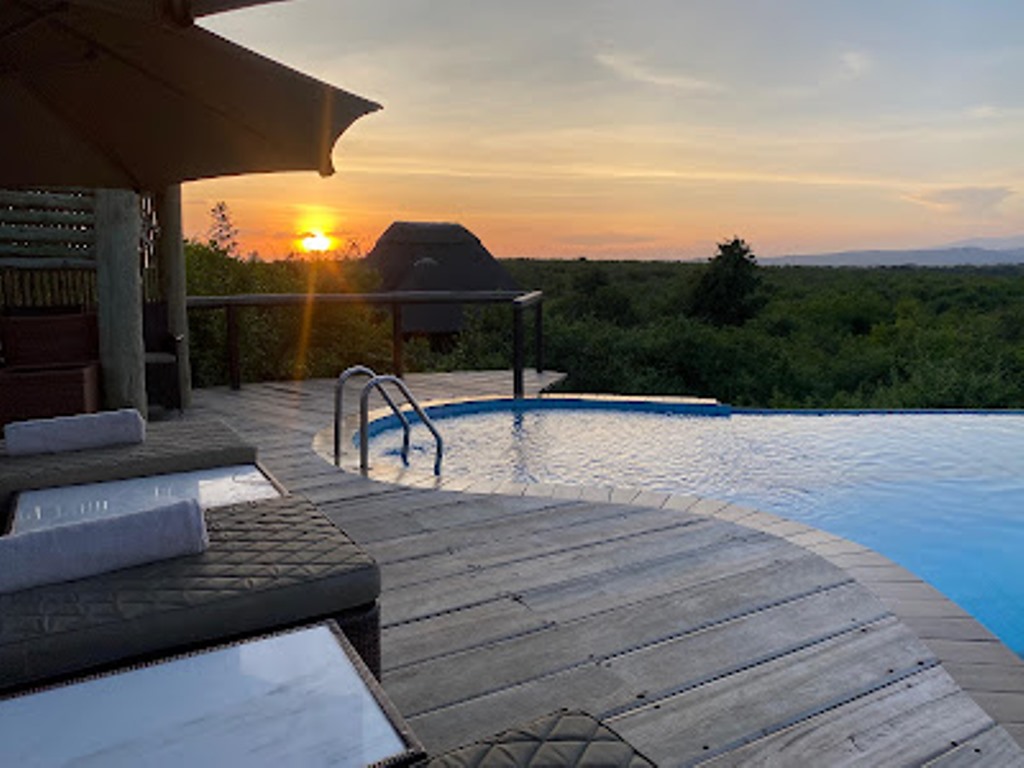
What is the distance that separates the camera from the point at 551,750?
1352mm

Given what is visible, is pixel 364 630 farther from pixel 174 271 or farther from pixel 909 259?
pixel 909 259

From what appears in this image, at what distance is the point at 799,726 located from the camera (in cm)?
210

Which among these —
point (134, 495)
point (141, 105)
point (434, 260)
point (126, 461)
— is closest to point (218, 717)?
point (134, 495)

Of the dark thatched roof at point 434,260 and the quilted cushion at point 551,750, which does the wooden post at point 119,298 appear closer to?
the quilted cushion at point 551,750

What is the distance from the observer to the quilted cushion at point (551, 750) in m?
1.32

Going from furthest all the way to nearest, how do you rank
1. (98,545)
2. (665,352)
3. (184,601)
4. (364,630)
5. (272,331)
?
(665,352)
(272,331)
(364,630)
(98,545)
(184,601)

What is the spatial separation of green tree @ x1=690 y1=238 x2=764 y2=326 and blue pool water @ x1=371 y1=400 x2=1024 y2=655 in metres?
12.3

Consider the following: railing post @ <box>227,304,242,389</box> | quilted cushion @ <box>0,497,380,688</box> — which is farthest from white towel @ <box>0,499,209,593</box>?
railing post @ <box>227,304,242,389</box>

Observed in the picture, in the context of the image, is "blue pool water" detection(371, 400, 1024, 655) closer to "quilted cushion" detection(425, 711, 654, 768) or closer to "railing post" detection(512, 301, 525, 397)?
"railing post" detection(512, 301, 525, 397)

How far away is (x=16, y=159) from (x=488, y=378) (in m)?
6.38

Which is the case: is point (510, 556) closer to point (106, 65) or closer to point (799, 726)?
point (799, 726)

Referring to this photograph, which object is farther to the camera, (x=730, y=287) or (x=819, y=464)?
(x=730, y=287)

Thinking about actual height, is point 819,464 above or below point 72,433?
below

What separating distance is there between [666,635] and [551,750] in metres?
1.33
